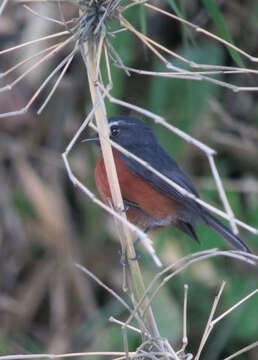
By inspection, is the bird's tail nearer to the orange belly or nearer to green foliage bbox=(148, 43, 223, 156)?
the orange belly

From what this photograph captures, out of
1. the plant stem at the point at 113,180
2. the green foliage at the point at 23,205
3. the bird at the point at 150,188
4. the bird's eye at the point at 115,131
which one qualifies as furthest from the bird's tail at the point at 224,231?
the green foliage at the point at 23,205

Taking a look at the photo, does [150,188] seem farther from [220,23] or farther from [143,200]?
[220,23]

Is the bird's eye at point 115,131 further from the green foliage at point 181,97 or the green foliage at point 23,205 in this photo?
the green foliage at point 23,205

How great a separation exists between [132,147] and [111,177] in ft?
6.14

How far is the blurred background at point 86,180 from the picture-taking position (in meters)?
5.84

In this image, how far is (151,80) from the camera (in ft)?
21.1

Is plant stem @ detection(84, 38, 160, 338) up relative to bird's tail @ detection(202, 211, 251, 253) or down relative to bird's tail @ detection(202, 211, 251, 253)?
up

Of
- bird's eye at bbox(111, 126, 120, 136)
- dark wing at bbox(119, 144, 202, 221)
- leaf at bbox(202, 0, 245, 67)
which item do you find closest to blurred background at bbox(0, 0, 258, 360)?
bird's eye at bbox(111, 126, 120, 136)

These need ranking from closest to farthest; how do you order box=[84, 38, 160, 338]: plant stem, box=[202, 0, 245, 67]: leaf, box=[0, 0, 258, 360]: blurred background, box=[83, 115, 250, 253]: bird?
box=[84, 38, 160, 338]: plant stem → box=[202, 0, 245, 67]: leaf → box=[83, 115, 250, 253]: bird → box=[0, 0, 258, 360]: blurred background

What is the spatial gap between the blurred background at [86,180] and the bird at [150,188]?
4.15 feet

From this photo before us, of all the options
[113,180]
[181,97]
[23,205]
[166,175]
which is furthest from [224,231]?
[23,205]

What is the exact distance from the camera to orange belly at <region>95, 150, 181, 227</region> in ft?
13.8

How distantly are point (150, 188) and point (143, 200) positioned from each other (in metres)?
0.09

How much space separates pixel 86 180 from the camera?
20.4 ft
